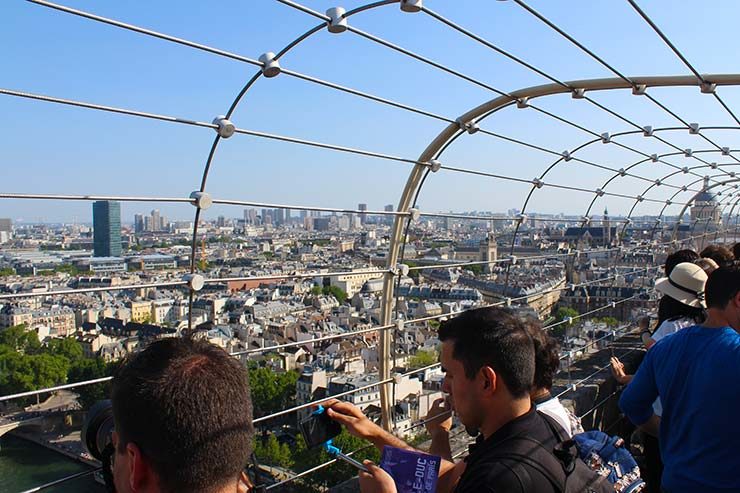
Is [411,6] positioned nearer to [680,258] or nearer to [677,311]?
[677,311]

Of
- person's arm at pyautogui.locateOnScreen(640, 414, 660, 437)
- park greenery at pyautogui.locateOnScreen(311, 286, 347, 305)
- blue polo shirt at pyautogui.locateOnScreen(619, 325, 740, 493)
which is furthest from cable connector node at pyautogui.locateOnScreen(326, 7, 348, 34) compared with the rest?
park greenery at pyautogui.locateOnScreen(311, 286, 347, 305)

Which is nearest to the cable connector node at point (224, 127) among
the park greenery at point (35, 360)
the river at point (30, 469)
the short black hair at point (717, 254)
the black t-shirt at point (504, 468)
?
the black t-shirt at point (504, 468)

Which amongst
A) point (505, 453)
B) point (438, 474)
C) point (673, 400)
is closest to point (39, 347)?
point (438, 474)

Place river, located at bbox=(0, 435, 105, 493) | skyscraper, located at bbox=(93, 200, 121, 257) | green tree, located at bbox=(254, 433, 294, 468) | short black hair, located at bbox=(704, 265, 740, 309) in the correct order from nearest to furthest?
short black hair, located at bbox=(704, 265, 740, 309) → skyscraper, located at bbox=(93, 200, 121, 257) → river, located at bbox=(0, 435, 105, 493) → green tree, located at bbox=(254, 433, 294, 468)

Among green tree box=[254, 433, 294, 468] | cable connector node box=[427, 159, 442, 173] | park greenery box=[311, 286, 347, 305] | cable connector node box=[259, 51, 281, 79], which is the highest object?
cable connector node box=[259, 51, 281, 79]

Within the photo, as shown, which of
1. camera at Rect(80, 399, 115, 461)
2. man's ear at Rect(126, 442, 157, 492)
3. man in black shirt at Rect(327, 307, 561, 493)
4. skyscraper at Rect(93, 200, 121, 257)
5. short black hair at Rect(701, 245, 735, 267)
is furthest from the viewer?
short black hair at Rect(701, 245, 735, 267)

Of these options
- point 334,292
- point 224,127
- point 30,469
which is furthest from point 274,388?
point 224,127

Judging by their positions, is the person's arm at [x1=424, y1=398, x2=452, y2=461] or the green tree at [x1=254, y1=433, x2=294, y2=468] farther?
the green tree at [x1=254, y1=433, x2=294, y2=468]

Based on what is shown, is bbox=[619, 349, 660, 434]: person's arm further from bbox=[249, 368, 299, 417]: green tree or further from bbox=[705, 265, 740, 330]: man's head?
bbox=[249, 368, 299, 417]: green tree
